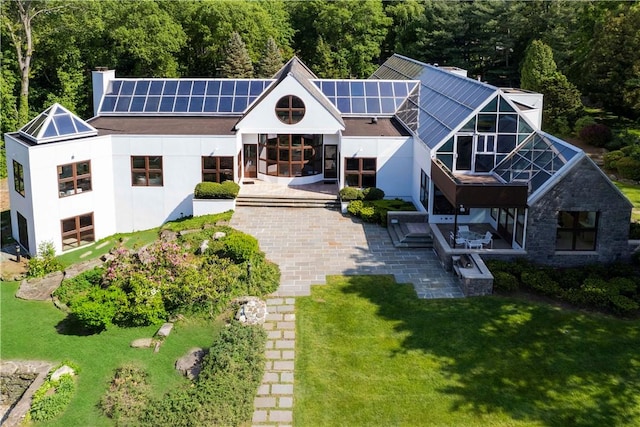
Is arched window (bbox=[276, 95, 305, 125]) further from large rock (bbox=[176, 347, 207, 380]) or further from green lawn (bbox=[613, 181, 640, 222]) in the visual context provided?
green lawn (bbox=[613, 181, 640, 222])

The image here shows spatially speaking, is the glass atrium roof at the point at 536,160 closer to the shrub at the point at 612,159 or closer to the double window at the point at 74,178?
the shrub at the point at 612,159

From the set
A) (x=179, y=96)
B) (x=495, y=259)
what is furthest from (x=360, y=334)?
(x=179, y=96)

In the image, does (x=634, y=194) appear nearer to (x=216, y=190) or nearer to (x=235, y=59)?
(x=216, y=190)

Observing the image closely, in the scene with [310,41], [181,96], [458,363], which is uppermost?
[310,41]

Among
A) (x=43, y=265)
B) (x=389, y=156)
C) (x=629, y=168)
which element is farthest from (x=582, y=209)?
(x=43, y=265)

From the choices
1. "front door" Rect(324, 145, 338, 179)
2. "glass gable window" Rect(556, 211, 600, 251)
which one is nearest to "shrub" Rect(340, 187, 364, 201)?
"front door" Rect(324, 145, 338, 179)

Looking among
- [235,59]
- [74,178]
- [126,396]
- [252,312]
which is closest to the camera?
[126,396]

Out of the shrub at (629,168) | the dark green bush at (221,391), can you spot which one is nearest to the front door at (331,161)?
the dark green bush at (221,391)
